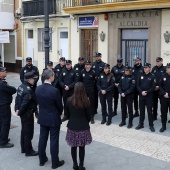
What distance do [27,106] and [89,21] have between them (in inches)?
432

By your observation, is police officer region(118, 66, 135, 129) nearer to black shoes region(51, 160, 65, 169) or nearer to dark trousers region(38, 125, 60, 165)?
black shoes region(51, 160, 65, 169)

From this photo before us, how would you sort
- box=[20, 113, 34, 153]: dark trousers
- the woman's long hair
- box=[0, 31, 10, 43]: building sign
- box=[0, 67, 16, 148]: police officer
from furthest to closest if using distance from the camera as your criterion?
1. box=[0, 31, 10, 43]: building sign
2. box=[0, 67, 16, 148]: police officer
3. box=[20, 113, 34, 153]: dark trousers
4. the woman's long hair

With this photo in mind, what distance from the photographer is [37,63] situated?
66.2ft

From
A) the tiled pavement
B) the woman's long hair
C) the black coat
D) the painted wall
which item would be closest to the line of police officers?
the tiled pavement

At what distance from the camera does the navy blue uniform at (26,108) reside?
629 cm

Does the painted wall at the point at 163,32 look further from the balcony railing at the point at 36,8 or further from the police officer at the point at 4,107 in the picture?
the police officer at the point at 4,107

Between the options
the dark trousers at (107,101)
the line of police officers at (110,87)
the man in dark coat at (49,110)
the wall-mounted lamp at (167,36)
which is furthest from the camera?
the wall-mounted lamp at (167,36)

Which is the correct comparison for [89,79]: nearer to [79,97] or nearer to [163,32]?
[79,97]

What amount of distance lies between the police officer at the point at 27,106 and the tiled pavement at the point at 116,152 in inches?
15.8

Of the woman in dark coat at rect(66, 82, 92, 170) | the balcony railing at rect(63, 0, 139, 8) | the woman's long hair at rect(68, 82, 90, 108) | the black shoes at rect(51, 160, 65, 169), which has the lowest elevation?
the black shoes at rect(51, 160, 65, 169)

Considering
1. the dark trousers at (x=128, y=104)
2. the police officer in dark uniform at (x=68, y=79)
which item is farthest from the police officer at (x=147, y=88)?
the police officer in dark uniform at (x=68, y=79)

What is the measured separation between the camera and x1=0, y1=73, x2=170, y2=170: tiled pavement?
241 inches

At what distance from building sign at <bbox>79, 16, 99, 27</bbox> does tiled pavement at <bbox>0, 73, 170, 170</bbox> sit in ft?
28.6

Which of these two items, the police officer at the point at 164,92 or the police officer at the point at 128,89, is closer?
the police officer at the point at 164,92
